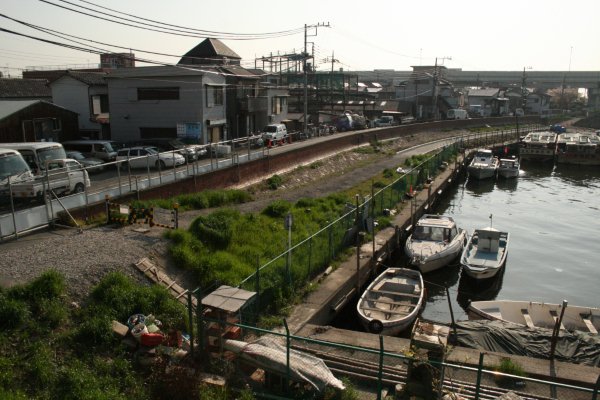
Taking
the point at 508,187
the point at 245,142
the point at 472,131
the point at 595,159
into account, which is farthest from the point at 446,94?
the point at 245,142

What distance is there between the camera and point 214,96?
39875 mm

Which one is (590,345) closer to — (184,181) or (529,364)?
(529,364)

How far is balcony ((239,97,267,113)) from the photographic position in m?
44.6

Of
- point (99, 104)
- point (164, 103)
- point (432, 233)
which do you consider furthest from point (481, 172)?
point (99, 104)

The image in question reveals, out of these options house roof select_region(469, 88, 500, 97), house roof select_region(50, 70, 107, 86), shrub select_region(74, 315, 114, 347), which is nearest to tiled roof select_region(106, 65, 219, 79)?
house roof select_region(50, 70, 107, 86)

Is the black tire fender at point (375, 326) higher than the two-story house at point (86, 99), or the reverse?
the two-story house at point (86, 99)

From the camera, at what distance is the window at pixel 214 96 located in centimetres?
3875

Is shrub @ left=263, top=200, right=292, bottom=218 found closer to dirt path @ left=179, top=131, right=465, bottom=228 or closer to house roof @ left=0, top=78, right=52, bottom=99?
dirt path @ left=179, top=131, right=465, bottom=228

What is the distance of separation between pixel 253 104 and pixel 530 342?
3644 centimetres

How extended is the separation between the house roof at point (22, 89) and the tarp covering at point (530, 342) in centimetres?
4467

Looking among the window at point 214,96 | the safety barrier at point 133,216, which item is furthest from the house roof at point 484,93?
the safety barrier at point 133,216

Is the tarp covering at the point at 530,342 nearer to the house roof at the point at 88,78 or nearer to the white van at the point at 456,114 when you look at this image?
the house roof at the point at 88,78

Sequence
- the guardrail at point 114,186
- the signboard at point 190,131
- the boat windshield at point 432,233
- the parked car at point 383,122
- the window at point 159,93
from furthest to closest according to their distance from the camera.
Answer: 1. the parked car at point 383,122
2. the window at point 159,93
3. the signboard at point 190,131
4. the boat windshield at point 432,233
5. the guardrail at point 114,186

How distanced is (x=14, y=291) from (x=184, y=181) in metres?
14.0
